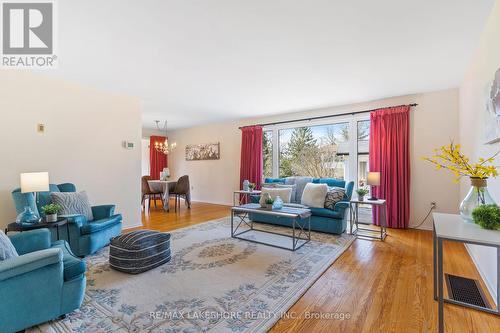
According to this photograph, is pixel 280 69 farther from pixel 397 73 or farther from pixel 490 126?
pixel 490 126

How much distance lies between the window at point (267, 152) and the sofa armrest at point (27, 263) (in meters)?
5.15

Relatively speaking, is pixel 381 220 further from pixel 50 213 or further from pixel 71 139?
pixel 71 139

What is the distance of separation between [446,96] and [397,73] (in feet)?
4.74

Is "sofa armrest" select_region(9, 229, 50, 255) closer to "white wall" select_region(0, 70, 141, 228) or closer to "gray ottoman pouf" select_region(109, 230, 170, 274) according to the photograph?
"gray ottoman pouf" select_region(109, 230, 170, 274)

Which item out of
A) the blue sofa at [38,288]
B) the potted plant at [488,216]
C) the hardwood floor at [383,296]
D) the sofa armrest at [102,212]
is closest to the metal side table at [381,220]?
the hardwood floor at [383,296]

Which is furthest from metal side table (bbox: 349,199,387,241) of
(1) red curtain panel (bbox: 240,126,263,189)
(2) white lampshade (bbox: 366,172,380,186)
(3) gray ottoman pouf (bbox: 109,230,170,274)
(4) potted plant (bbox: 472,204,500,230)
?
(3) gray ottoman pouf (bbox: 109,230,170,274)

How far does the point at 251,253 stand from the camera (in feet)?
9.92

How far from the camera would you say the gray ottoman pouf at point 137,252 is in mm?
2422

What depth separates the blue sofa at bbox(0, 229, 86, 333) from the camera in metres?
1.45

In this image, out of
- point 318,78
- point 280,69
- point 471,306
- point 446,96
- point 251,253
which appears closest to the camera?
point 471,306

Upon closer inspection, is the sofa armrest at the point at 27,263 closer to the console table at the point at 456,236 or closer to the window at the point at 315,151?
the console table at the point at 456,236

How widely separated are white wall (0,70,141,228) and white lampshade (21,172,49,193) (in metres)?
0.79

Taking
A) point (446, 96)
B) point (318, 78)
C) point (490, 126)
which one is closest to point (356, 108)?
point (446, 96)

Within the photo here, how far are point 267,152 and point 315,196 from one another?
2557mm
